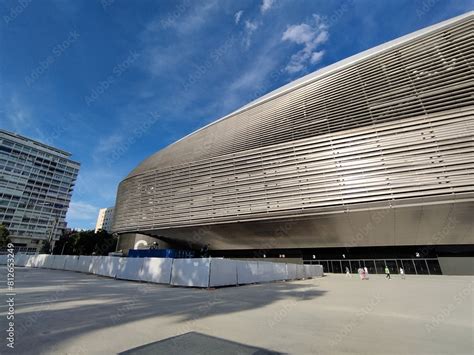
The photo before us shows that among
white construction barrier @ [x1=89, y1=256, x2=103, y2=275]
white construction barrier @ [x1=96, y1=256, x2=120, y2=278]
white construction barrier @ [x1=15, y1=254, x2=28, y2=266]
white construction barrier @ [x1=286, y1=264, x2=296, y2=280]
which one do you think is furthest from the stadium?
white construction barrier @ [x1=15, y1=254, x2=28, y2=266]

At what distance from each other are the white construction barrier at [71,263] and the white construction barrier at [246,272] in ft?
56.1

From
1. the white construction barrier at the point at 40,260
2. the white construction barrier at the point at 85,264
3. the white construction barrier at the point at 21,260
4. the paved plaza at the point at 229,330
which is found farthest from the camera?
the white construction barrier at the point at 21,260

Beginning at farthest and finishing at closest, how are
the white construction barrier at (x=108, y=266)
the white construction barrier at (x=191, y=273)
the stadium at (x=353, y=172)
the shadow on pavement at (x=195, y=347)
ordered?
the stadium at (x=353, y=172), the white construction barrier at (x=108, y=266), the white construction barrier at (x=191, y=273), the shadow on pavement at (x=195, y=347)

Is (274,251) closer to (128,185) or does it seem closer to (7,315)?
(128,185)

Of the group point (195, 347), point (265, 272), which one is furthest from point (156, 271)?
point (195, 347)

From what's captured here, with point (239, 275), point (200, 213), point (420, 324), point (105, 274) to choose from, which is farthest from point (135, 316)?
point (200, 213)

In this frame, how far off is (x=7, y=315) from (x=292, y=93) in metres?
35.9

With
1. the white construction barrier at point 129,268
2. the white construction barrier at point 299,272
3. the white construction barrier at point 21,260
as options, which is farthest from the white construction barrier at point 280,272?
the white construction barrier at point 21,260

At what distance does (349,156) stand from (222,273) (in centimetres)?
1925

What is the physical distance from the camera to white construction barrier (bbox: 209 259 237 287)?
12516 millimetres

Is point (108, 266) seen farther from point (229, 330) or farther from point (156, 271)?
point (229, 330)

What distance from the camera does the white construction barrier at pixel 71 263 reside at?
2190 cm

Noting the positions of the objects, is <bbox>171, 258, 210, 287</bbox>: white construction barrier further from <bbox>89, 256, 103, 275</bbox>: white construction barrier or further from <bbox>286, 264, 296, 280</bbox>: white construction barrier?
<bbox>286, 264, 296, 280</bbox>: white construction barrier

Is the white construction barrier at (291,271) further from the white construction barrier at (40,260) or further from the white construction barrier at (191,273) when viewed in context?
the white construction barrier at (40,260)
